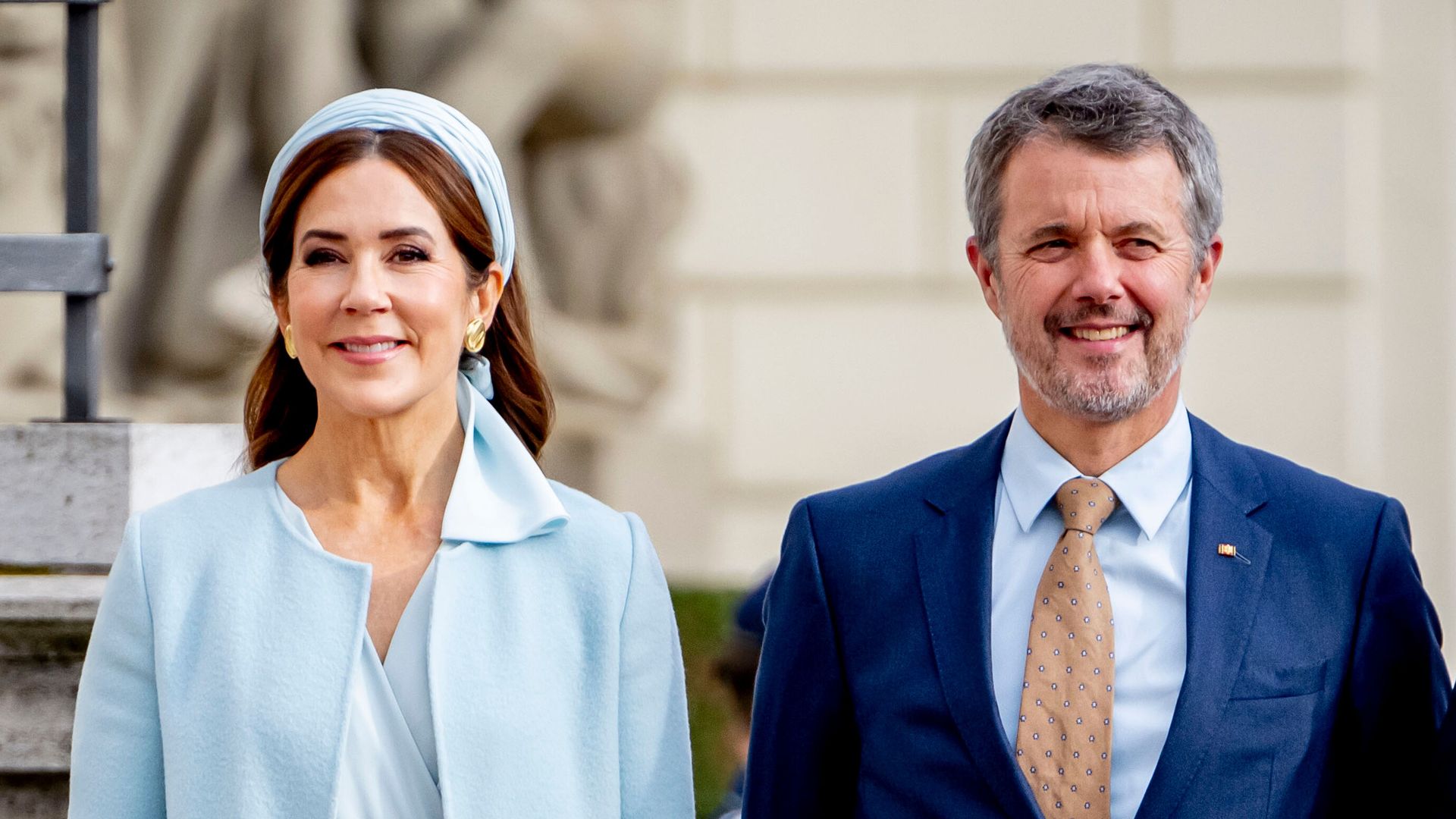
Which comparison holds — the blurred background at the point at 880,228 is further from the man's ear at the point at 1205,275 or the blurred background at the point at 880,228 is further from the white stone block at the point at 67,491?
the man's ear at the point at 1205,275

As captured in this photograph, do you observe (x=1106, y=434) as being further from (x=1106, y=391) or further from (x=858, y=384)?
(x=858, y=384)

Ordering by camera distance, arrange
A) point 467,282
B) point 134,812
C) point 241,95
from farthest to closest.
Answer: point 241,95 < point 467,282 < point 134,812

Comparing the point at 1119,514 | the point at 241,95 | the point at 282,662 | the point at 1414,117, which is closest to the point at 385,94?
the point at 282,662

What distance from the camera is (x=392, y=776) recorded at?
7.05 ft

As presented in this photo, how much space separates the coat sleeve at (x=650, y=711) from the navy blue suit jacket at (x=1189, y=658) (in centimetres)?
18

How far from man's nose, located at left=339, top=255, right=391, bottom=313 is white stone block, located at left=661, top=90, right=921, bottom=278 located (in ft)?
13.4

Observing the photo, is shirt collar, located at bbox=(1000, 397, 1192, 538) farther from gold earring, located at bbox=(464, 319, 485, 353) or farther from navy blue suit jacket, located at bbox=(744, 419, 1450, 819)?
gold earring, located at bbox=(464, 319, 485, 353)

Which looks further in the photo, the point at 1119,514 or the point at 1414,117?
the point at 1414,117

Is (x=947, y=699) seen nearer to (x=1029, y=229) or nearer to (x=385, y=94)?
(x=1029, y=229)

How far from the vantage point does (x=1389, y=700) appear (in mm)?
2223

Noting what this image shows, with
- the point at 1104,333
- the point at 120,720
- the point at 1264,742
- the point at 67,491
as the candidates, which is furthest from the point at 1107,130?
the point at 67,491

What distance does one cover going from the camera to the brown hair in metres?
2.26

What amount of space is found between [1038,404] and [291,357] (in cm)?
99

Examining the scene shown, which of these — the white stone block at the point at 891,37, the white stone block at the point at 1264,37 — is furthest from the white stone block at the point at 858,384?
the white stone block at the point at 1264,37
